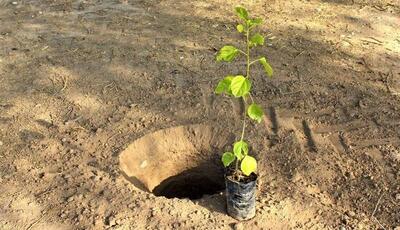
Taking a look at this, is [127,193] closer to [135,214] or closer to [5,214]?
[135,214]

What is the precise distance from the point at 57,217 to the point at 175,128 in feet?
4.18

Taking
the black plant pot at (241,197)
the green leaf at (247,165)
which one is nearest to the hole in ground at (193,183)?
the black plant pot at (241,197)

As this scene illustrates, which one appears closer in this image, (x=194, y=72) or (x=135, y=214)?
(x=135, y=214)

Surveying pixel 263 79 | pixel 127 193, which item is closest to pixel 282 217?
pixel 127 193

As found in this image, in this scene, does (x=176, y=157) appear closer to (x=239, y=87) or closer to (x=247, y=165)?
(x=247, y=165)

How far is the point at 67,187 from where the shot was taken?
3.65 meters

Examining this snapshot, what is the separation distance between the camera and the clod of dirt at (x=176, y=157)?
4.07 m

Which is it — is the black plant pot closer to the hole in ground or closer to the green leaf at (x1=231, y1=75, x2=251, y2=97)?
the green leaf at (x1=231, y1=75, x2=251, y2=97)

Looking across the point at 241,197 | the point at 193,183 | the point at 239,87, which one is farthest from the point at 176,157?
the point at 239,87

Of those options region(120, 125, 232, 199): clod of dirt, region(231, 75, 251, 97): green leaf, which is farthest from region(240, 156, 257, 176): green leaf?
region(120, 125, 232, 199): clod of dirt

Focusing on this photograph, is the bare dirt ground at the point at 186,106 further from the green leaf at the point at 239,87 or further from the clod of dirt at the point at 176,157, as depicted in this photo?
the green leaf at the point at 239,87

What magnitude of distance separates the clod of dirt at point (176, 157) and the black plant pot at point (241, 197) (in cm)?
79

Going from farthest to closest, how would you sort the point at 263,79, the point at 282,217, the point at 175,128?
the point at 263,79 → the point at 175,128 → the point at 282,217

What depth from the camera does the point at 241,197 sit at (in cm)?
320
